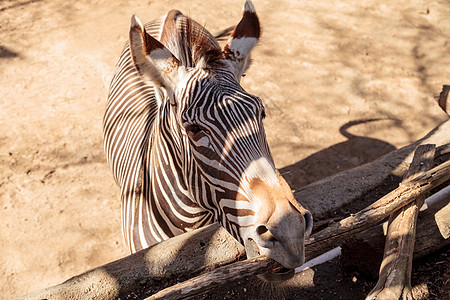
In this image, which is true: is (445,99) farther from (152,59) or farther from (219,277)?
(219,277)

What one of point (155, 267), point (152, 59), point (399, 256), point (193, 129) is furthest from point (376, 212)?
point (152, 59)

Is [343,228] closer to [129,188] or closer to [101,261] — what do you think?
[129,188]

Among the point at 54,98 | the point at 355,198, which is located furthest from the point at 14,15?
the point at 355,198

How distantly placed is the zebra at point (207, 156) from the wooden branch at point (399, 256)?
627 mm

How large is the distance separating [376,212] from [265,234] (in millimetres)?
1044

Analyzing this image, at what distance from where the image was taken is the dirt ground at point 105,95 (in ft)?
15.7

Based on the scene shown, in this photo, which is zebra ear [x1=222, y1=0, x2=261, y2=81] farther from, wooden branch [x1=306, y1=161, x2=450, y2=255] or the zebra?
wooden branch [x1=306, y1=161, x2=450, y2=255]

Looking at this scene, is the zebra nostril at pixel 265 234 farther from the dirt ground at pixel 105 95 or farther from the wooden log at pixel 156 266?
the dirt ground at pixel 105 95

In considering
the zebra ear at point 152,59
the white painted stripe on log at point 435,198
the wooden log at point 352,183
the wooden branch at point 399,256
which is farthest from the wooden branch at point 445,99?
the zebra ear at point 152,59

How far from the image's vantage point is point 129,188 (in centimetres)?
361

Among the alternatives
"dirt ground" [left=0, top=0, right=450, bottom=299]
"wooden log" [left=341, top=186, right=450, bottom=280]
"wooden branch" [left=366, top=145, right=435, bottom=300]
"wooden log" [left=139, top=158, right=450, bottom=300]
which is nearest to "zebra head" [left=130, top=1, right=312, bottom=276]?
"wooden log" [left=139, top=158, right=450, bottom=300]

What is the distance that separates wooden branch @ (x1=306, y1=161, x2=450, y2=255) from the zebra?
39cm

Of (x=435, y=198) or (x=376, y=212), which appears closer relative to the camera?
(x=376, y=212)

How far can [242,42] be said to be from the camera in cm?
276
